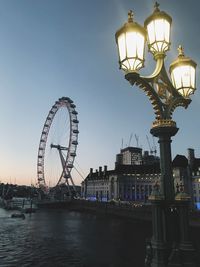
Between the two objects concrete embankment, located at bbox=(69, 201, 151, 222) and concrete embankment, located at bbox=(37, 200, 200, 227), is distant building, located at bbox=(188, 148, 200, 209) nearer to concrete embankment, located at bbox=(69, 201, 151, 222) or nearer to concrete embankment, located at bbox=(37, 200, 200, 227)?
concrete embankment, located at bbox=(37, 200, 200, 227)

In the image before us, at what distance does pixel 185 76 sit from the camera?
7195 mm

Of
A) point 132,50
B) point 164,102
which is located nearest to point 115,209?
point 164,102

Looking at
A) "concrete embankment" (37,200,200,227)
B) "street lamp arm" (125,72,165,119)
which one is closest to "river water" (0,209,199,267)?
"street lamp arm" (125,72,165,119)

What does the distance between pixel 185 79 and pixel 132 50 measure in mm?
1889

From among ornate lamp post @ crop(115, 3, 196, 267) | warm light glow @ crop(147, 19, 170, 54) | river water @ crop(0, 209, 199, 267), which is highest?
warm light glow @ crop(147, 19, 170, 54)

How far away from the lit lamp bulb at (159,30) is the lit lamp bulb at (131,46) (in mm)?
447

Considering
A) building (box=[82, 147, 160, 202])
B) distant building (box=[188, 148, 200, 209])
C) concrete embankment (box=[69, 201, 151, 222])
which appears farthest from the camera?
building (box=[82, 147, 160, 202])

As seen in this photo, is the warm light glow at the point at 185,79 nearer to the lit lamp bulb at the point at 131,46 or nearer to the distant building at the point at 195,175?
the lit lamp bulb at the point at 131,46

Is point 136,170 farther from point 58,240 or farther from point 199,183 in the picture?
point 58,240

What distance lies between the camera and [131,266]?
24.6m

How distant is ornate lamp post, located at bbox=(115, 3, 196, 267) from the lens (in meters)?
6.02

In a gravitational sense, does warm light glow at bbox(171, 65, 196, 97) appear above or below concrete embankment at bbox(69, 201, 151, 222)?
above

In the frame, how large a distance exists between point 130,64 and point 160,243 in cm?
390

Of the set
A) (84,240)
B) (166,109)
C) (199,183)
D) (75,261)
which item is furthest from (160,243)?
(199,183)
